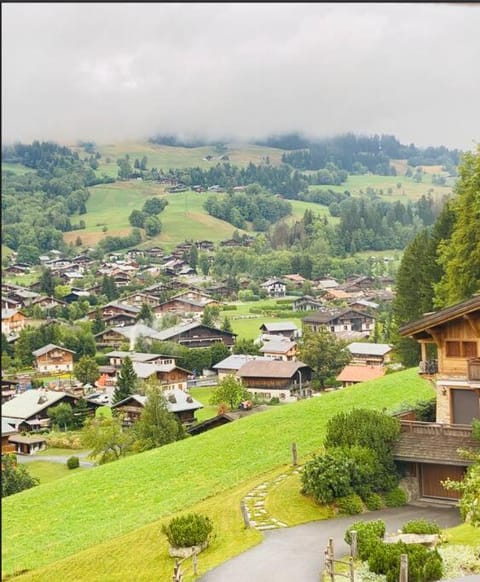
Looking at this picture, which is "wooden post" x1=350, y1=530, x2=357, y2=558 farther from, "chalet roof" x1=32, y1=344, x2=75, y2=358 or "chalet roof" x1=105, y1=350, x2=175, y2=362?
"chalet roof" x1=105, y1=350, x2=175, y2=362

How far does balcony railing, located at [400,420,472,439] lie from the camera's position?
11336 mm

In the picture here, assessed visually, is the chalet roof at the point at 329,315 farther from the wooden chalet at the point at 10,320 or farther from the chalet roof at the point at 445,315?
the chalet roof at the point at 445,315

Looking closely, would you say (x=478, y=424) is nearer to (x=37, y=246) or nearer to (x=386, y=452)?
(x=386, y=452)

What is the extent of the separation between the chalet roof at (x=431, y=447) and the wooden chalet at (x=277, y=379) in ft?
48.9

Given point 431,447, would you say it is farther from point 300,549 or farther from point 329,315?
point 329,315

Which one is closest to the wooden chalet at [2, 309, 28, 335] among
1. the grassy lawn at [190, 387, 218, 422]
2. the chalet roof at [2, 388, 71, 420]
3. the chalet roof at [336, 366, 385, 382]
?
the grassy lawn at [190, 387, 218, 422]

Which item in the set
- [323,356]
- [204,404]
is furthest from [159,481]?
[323,356]

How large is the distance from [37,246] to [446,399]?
2172 cm

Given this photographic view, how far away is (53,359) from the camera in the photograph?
3253 cm

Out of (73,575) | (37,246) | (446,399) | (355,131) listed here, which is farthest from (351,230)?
(73,575)

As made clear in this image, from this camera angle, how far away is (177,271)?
40594mm

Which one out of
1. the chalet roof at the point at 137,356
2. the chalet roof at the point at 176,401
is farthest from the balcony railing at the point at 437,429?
the chalet roof at the point at 137,356

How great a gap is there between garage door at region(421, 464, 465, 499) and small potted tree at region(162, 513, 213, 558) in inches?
119

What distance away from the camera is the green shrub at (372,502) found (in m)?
11.0
